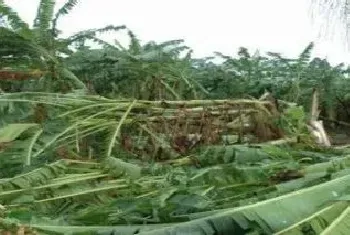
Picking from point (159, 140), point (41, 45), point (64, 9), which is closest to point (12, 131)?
point (159, 140)

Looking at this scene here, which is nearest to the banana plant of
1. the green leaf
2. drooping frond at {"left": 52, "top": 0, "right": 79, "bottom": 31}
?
drooping frond at {"left": 52, "top": 0, "right": 79, "bottom": 31}

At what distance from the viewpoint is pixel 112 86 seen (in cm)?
301

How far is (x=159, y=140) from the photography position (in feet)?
7.48

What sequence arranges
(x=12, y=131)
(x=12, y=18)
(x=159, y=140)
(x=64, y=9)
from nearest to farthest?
(x=12, y=131), (x=159, y=140), (x=12, y=18), (x=64, y=9)

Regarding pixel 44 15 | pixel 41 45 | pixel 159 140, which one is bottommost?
pixel 159 140

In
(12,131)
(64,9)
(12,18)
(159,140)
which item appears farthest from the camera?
(64,9)

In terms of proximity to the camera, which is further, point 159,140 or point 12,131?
point 159,140

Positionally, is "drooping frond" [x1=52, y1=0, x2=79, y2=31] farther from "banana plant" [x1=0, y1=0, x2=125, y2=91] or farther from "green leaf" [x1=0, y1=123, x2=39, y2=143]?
"green leaf" [x1=0, y1=123, x2=39, y2=143]

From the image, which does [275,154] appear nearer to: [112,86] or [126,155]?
[126,155]

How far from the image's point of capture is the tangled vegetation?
50.7 inches

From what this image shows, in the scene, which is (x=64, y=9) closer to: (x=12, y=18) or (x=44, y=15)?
(x=44, y=15)

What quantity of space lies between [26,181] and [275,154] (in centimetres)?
68

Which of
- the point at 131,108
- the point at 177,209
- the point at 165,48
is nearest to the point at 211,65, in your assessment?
the point at 165,48

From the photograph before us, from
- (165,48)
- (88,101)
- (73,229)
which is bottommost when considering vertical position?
(73,229)
